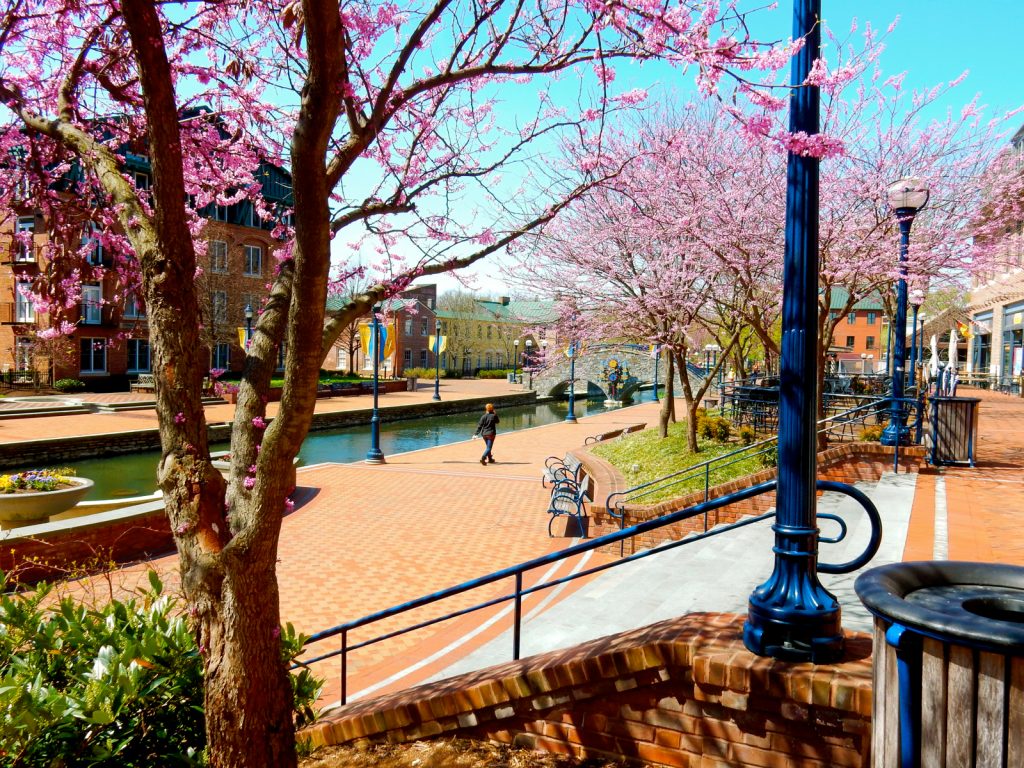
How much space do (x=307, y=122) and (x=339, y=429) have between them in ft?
102

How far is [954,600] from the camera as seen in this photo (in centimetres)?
250

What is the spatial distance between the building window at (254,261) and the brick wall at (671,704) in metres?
49.2

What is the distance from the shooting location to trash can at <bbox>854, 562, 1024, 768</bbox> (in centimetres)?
200

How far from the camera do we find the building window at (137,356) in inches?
1731

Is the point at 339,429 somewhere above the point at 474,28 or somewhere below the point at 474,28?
below

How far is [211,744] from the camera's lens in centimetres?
366

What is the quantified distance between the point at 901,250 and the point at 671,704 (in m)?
8.72

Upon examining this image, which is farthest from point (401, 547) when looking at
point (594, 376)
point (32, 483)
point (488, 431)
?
point (594, 376)

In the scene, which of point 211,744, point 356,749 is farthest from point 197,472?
point 356,749

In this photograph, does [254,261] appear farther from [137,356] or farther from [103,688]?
[103,688]

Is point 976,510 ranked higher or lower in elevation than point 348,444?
higher

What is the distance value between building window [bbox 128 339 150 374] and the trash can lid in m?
46.8

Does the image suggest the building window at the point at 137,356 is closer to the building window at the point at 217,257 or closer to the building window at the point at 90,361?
the building window at the point at 90,361

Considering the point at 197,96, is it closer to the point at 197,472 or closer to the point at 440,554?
the point at 197,472
